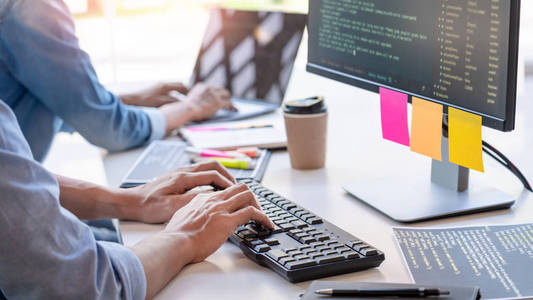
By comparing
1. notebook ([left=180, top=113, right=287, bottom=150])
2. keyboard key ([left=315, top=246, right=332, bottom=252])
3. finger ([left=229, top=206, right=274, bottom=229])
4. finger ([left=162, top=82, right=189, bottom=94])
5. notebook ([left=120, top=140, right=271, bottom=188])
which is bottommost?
notebook ([left=120, top=140, right=271, bottom=188])

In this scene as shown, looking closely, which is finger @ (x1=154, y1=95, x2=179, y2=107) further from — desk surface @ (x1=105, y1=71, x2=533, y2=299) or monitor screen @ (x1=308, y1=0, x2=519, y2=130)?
monitor screen @ (x1=308, y1=0, x2=519, y2=130)

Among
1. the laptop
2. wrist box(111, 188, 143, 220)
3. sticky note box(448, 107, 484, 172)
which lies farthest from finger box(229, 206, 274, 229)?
the laptop

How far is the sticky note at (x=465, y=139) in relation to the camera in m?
1.06

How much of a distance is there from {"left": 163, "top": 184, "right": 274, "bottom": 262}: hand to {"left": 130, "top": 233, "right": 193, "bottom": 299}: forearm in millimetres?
11

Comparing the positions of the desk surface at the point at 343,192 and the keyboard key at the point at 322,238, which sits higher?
the keyboard key at the point at 322,238

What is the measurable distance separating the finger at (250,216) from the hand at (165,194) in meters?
0.14

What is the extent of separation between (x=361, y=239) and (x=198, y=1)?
8.35 ft

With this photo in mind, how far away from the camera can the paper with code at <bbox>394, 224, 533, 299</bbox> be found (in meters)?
0.88

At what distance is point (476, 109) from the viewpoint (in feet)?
3.42

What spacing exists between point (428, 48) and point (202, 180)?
1.44 feet

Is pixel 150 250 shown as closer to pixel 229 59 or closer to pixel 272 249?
pixel 272 249

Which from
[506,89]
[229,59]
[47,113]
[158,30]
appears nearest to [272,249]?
[506,89]

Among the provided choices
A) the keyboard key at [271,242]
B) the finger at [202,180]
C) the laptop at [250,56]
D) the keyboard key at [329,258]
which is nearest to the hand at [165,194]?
the finger at [202,180]

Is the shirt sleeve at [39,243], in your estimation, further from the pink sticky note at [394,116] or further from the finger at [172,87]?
the finger at [172,87]
